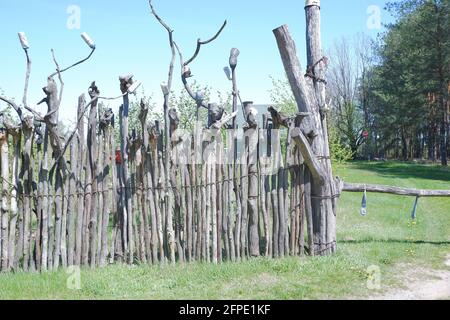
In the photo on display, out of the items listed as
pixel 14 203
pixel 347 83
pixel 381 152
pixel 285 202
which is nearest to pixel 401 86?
pixel 347 83

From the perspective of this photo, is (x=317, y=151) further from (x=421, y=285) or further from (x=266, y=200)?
(x=421, y=285)

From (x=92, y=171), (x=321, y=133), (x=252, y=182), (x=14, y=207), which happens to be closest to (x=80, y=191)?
(x=92, y=171)

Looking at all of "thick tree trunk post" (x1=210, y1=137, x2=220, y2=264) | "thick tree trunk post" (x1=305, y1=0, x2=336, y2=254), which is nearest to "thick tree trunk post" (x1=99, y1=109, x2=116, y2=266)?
"thick tree trunk post" (x1=210, y1=137, x2=220, y2=264)

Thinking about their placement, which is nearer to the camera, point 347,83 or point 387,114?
point 387,114

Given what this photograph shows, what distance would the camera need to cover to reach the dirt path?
16.2ft

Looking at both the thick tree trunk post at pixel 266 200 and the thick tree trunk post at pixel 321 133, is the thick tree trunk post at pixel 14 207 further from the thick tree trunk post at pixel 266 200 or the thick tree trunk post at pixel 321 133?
the thick tree trunk post at pixel 321 133

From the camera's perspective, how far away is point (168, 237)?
5871 mm

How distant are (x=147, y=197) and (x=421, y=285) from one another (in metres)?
3.54

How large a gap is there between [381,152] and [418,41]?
74.1 feet

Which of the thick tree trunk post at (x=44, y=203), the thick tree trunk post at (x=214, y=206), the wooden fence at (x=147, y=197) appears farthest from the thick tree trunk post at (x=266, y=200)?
the thick tree trunk post at (x=44, y=203)

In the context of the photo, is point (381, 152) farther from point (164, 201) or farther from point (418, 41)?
point (164, 201)

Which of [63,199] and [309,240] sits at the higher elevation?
[63,199]

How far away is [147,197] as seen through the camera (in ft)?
19.1

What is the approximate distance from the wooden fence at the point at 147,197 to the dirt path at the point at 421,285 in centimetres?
129
